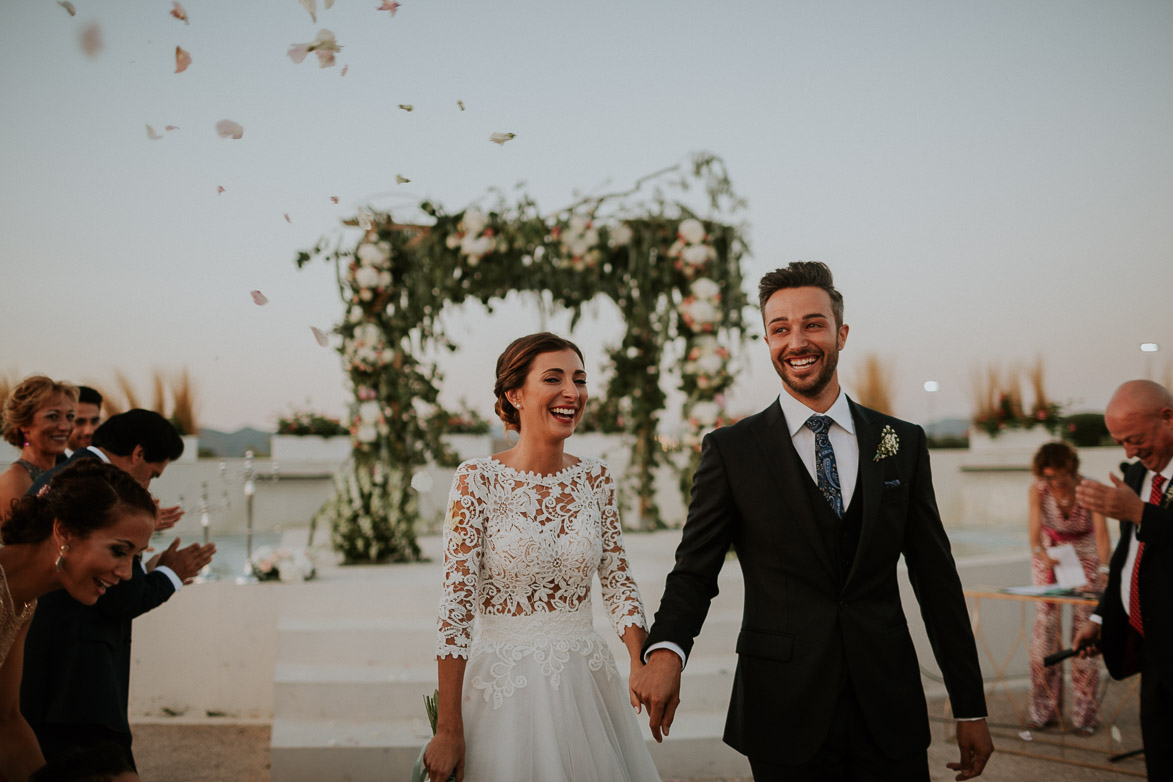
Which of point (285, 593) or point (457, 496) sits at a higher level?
point (457, 496)

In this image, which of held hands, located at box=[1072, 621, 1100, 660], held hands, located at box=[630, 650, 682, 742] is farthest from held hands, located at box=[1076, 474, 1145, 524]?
held hands, located at box=[630, 650, 682, 742]

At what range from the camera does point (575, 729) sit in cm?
230

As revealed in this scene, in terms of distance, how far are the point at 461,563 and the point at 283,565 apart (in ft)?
11.4

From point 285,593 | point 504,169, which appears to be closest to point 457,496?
point 285,593

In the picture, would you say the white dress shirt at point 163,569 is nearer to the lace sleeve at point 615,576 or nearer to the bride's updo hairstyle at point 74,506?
the bride's updo hairstyle at point 74,506

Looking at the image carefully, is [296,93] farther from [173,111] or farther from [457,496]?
[457,496]

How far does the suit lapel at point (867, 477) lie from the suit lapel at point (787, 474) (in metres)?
0.09

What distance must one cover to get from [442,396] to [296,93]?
2.41 metres

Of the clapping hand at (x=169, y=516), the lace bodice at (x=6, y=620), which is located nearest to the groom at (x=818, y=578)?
the lace bodice at (x=6, y=620)

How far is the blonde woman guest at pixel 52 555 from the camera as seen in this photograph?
6.18 feet

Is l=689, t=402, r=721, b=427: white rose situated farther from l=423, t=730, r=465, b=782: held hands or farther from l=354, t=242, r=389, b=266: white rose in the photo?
l=423, t=730, r=465, b=782: held hands

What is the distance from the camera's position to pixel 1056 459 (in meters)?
5.39

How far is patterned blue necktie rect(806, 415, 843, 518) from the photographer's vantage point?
2.01 m

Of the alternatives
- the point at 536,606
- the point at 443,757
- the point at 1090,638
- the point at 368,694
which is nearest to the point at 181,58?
the point at 536,606
